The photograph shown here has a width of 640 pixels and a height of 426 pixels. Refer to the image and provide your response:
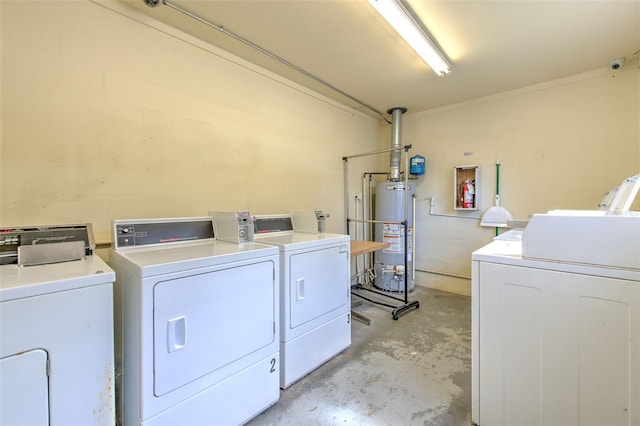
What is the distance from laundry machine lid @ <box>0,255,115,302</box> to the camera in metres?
0.93

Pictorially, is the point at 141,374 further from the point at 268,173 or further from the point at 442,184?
the point at 442,184

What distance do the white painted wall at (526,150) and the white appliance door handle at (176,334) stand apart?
3595 millimetres

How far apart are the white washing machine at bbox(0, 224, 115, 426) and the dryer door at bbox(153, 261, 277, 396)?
195 mm

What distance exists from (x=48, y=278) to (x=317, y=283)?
4.84 feet

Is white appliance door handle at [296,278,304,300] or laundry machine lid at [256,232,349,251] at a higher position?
laundry machine lid at [256,232,349,251]

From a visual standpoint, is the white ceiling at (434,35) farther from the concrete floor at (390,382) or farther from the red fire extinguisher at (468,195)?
the concrete floor at (390,382)

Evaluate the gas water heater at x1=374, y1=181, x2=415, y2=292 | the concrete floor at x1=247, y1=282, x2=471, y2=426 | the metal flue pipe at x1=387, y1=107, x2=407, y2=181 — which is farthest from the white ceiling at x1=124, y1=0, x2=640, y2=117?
the concrete floor at x1=247, y1=282, x2=471, y2=426

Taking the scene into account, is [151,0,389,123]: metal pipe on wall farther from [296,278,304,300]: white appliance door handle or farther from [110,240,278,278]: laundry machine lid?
[296,278,304,300]: white appliance door handle

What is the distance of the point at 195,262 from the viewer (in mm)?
1376

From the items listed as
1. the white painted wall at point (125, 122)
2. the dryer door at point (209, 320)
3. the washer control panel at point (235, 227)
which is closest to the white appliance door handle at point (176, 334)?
the dryer door at point (209, 320)

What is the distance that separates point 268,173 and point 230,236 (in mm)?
1123

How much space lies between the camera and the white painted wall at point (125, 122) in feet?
5.33

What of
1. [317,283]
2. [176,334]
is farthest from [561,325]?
[176,334]

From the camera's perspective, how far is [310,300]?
203 cm
